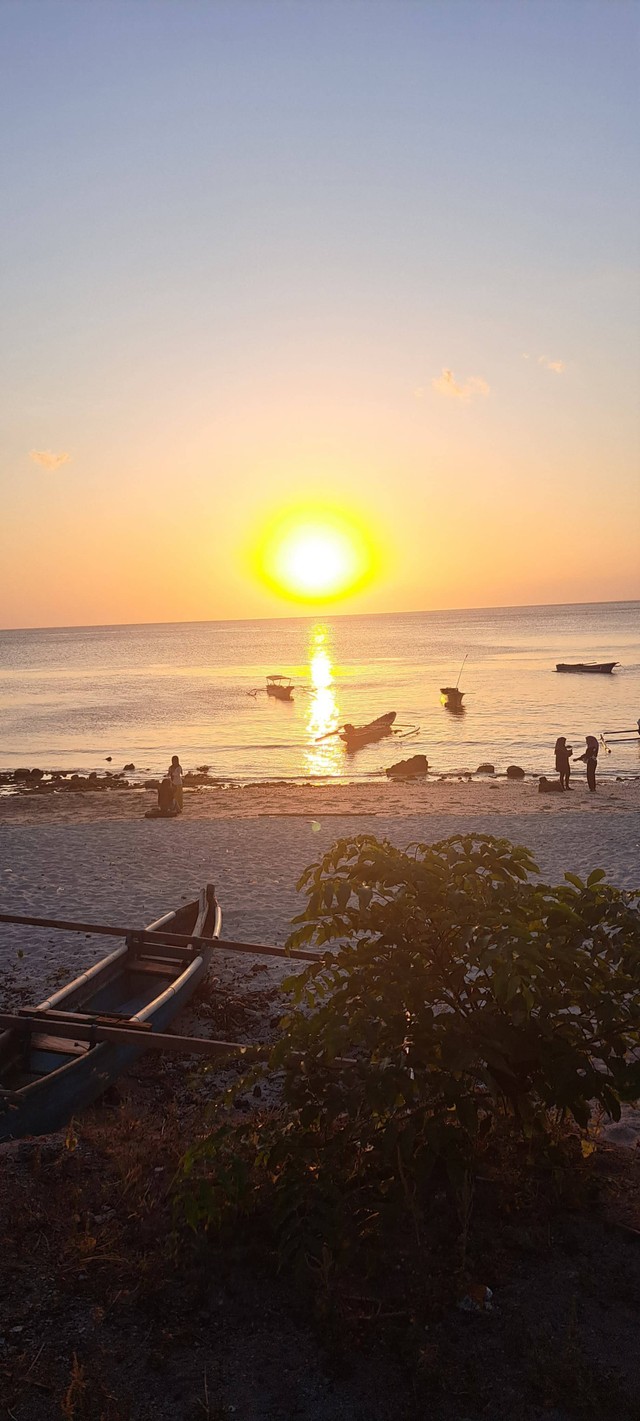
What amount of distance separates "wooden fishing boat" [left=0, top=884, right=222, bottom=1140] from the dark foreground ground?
0.76 metres

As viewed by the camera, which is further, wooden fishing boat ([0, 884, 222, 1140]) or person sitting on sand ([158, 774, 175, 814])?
person sitting on sand ([158, 774, 175, 814])

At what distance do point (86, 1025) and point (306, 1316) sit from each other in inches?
149

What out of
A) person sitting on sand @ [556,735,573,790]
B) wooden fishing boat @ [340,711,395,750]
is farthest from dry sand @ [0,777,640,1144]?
wooden fishing boat @ [340,711,395,750]

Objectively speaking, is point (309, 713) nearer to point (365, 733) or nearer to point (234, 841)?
point (365, 733)

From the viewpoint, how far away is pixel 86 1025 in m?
8.22

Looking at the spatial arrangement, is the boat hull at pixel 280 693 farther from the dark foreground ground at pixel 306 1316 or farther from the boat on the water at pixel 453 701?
the dark foreground ground at pixel 306 1316

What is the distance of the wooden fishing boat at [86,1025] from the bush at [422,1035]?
219 centimetres

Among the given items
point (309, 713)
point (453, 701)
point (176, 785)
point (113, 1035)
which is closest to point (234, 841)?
point (176, 785)

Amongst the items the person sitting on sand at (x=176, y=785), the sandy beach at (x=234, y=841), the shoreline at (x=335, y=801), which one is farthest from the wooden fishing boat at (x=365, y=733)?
the person sitting on sand at (x=176, y=785)

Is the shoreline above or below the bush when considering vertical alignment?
above

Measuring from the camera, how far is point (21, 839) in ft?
71.5

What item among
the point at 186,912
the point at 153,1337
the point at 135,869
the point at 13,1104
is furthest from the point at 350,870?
the point at 135,869

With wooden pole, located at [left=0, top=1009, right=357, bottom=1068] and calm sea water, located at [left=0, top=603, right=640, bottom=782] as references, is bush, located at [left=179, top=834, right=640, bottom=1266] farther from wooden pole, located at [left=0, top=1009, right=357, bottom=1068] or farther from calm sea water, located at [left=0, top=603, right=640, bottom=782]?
calm sea water, located at [left=0, top=603, right=640, bottom=782]

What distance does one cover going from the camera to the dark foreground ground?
14.8ft
